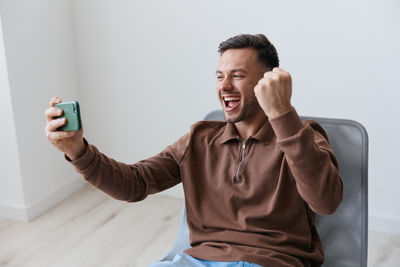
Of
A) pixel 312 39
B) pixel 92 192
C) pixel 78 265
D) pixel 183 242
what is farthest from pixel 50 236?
pixel 312 39

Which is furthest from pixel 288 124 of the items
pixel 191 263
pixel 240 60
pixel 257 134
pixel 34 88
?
pixel 34 88

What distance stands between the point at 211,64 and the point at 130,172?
1331 millimetres

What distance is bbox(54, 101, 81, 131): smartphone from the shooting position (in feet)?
3.67

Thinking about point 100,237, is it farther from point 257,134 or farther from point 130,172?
point 257,134

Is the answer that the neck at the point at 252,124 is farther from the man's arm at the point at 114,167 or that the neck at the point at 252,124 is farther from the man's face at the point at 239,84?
the man's arm at the point at 114,167

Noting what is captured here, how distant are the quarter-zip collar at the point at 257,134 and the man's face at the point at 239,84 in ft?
0.11

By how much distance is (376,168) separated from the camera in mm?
2381

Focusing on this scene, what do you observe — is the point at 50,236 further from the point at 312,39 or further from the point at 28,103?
the point at 312,39

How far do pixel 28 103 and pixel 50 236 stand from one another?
77 centimetres

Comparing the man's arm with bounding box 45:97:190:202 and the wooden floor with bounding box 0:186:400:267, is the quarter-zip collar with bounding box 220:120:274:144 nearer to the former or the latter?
the man's arm with bounding box 45:97:190:202

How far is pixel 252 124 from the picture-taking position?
145cm

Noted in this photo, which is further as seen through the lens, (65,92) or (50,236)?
(65,92)

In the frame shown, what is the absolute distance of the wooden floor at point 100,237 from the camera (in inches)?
88.2

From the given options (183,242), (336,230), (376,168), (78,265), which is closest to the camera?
(336,230)
